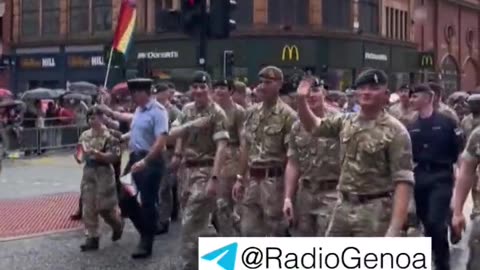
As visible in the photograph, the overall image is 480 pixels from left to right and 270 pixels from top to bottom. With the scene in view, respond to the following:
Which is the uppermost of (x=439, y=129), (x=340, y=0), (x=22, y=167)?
(x=340, y=0)

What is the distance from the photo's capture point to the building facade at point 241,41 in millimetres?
42719

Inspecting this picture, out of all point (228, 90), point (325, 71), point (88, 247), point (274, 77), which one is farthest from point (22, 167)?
point (325, 71)

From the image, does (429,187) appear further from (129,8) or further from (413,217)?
(129,8)

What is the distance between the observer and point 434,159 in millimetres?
9219

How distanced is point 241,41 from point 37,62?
1338 centimetres

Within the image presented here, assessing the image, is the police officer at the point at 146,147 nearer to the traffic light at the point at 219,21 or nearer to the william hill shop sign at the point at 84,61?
the traffic light at the point at 219,21

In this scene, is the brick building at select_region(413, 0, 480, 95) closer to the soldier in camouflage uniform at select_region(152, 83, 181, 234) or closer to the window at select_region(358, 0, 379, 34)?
the window at select_region(358, 0, 379, 34)

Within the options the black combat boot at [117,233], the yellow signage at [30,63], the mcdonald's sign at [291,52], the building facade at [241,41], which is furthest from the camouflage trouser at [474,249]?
the yellow signage at [30,63]

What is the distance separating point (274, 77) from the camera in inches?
324

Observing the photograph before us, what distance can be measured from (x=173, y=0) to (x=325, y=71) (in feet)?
25.2

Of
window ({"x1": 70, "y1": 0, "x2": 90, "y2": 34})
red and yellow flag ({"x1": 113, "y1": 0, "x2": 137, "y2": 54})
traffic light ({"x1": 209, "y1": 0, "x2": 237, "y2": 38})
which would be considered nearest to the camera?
traffic light ({"x1": 209, "y1": 0, "x2": 237, "y2": 38})

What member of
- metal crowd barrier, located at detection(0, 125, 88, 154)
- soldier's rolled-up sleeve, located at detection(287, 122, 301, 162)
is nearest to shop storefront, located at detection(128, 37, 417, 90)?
metal crowd barrier, located at detection(0, 125, 88, 154)

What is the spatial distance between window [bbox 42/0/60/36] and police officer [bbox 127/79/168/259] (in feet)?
132

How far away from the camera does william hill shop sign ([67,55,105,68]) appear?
158 feet
